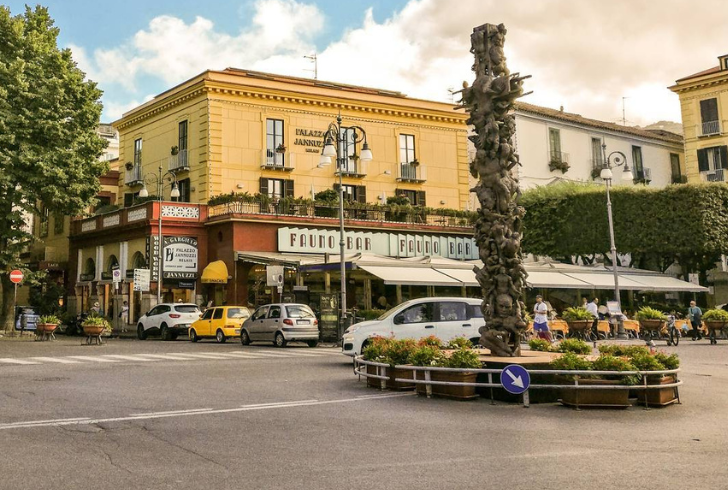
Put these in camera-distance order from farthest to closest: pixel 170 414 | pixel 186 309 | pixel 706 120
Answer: pixel 706 120, pixel 186 309, pixel 170 414

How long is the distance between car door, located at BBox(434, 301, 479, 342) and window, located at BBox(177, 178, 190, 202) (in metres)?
24.3

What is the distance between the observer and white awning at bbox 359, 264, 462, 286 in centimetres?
2998

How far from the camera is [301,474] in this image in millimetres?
6535

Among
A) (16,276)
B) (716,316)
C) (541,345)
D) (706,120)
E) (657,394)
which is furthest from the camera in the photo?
(706,120)

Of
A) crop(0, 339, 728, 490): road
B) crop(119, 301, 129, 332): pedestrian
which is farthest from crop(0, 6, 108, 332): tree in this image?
crop(0, 339, 728, 490): road

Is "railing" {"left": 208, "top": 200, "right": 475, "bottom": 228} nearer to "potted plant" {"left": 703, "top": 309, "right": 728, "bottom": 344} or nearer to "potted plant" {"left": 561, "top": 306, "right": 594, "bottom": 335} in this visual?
"potted plant" {"left": 561, "top": 306, "right": 594, "bottom": 335}

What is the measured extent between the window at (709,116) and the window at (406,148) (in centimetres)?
2029

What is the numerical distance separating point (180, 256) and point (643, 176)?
3563cm

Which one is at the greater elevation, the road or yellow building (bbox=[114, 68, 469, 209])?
yellow building (bbox=[114, 68, 469, 209])

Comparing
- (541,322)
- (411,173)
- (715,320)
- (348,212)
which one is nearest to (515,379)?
(541,322)

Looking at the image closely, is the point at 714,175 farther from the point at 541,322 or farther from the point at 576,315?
the point at 541,322

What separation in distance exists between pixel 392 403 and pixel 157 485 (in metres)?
5.57

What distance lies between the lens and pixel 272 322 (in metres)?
25.6

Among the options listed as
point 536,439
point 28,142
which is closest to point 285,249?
point 28,142
